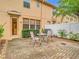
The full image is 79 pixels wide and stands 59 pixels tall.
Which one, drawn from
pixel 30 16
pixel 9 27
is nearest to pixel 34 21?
pixel 30 16

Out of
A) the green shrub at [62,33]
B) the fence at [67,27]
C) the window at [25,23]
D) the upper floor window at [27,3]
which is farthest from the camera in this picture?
the upper floor window at [27,3]

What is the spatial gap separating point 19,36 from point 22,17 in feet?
8.15

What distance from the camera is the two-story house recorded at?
58.0 feet

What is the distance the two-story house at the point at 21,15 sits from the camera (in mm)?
17672

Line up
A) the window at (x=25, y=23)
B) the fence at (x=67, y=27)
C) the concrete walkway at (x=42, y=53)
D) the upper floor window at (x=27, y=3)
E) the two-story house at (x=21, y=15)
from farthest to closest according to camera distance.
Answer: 1. the upper floor window at (x=27, y=3)
2. the window at (x=25, y=23)
3. the fence at (x=67, y=27)
4. the two-story house at (x=21, y=15)
5. the concrete walkway at (x=42, y=53)

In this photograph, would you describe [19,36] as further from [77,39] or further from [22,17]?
[77,39]

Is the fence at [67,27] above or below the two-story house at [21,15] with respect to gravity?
below

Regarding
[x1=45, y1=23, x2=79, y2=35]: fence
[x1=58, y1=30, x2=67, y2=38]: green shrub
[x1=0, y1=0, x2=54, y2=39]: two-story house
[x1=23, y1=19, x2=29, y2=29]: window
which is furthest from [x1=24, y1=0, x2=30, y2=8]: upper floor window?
[x1=58, y1=30, x2=67, y2=38]: green shrub

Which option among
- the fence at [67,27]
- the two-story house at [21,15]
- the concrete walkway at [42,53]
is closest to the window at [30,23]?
the two-story house at [21,15]

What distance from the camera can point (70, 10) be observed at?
16.4 m

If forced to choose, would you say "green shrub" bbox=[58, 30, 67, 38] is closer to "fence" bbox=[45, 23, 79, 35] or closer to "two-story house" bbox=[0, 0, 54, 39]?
"fence" bbox=[45, 23, 79, 35]

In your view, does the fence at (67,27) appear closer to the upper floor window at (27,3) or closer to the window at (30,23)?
the window at (30,23)

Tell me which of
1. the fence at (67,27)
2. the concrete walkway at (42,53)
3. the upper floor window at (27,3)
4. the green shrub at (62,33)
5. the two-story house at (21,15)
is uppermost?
the upper floor window at (27,3)

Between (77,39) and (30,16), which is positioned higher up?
(30,16)
